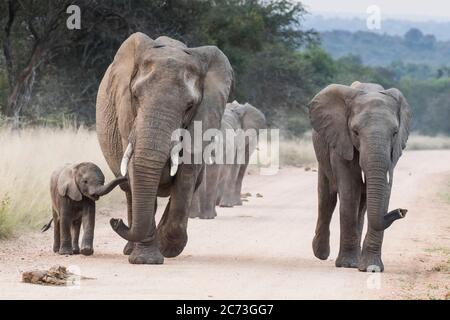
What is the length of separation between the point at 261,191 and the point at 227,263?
12.0 meters

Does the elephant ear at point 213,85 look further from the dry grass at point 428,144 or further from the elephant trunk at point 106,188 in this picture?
the dry grass at point 428,144

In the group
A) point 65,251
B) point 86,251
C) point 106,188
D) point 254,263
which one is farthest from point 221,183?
point 254,263

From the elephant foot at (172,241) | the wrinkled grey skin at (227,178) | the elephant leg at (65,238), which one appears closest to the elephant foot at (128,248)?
the elephant leg at (65,238)

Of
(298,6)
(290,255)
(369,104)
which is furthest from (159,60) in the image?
(298,6)

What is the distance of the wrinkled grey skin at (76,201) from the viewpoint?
13328 mm

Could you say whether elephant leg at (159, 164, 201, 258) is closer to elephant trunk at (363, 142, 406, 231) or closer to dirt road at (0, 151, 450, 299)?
dirt road at (0, 151, 450, 299)

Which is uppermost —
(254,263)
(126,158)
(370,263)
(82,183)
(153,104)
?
(153,104)

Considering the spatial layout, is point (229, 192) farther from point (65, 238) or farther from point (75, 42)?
point (75, 42)

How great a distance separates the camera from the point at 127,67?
12812mm

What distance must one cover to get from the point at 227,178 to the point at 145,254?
927cm

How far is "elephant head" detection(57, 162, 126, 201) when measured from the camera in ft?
43.9

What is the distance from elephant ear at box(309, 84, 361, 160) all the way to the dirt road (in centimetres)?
128

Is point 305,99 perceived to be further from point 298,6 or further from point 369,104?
point 369,104

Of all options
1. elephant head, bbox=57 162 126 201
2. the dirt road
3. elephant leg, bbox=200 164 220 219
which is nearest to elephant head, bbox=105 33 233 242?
the dirt road
